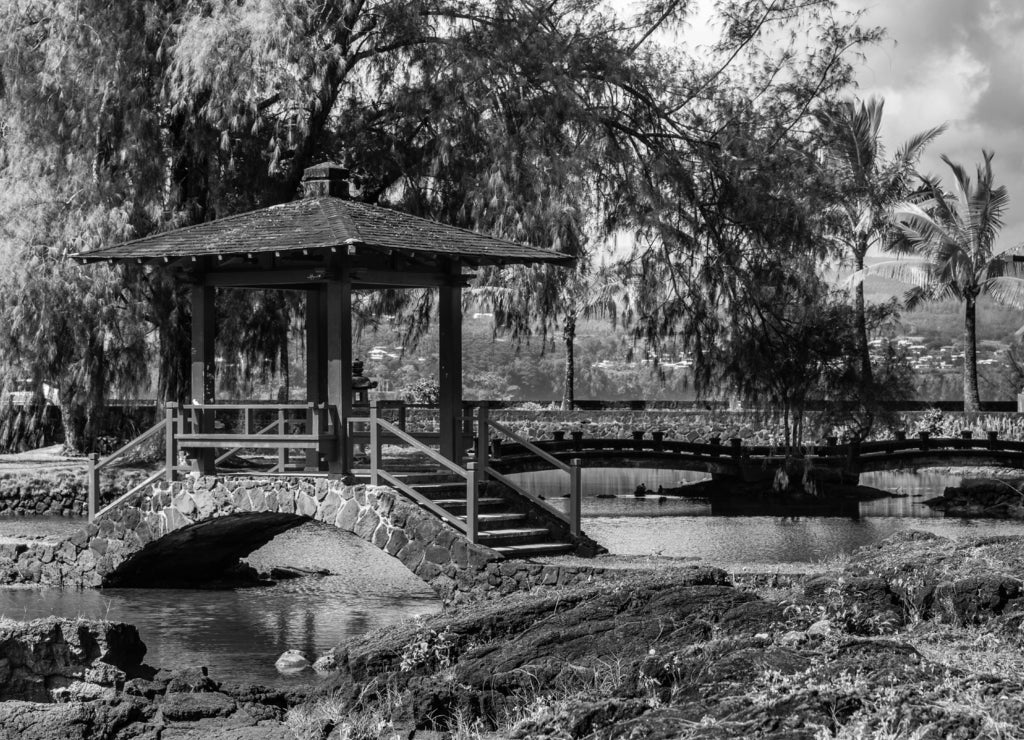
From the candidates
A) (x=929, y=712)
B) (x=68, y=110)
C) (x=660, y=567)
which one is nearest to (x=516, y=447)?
(x=68, y=110)

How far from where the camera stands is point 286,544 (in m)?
23.3

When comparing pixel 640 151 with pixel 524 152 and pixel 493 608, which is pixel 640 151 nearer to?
pixel 524 152

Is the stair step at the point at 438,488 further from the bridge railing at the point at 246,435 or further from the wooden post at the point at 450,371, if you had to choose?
the bridge railing at the point at 246,435

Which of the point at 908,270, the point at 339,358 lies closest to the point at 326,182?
the point at 339,358

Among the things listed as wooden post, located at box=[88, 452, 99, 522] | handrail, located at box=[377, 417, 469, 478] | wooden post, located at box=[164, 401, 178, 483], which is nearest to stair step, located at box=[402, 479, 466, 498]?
Result: handrail, located at box=[377, 417, 469, 478]

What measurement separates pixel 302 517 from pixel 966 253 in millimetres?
26416

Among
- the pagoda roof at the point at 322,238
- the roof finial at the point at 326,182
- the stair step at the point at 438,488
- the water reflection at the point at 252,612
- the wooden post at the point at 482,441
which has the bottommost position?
the water reflection at the point at 252,612

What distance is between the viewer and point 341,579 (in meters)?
19.3

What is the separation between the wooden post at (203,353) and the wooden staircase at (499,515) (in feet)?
7.30

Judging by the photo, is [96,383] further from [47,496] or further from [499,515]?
[499,515]

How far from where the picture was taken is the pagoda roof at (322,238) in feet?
50.8

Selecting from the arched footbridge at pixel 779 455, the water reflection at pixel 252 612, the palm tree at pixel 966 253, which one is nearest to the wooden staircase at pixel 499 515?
the water reflection at pixel 252 612

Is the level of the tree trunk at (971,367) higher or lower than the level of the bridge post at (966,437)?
higher

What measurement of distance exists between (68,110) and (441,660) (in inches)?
616
